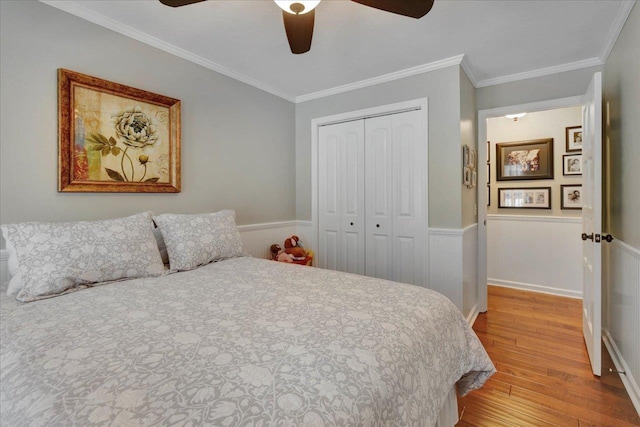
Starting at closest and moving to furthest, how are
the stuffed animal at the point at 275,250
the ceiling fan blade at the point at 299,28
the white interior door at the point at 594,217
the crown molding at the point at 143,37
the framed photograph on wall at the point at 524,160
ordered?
the ceiling fan blade at the point at 299,28
the crown molding at the point at 143,37
the white interior door at the point at 594,217
the stuffed animal at the point at 275,250
the framed photograph on wall at the point at 524,160

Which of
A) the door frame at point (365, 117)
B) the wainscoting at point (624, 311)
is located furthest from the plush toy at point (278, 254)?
the wainscoting at point (624, 311)

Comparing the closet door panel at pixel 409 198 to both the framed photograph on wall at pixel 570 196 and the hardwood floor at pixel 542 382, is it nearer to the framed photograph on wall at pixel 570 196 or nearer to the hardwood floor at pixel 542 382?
the hardwood floor at pixel 542 382

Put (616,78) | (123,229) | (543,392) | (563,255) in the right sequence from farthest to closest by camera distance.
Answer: (563,255), (616,78), (543,392), (123,229)

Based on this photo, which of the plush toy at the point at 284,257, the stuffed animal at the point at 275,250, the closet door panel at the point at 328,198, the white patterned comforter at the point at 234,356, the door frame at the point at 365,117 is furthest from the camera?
the closet door panel at the point at 328,198

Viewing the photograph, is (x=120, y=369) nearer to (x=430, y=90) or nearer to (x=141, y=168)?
(x=141, y=168)

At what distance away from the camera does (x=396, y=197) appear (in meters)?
2.98

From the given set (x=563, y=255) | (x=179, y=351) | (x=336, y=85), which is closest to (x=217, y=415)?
(x=179, y=351)

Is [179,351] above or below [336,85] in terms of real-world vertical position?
below

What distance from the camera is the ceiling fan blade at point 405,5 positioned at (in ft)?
→ 4.64

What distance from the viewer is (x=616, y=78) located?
2.21 metres

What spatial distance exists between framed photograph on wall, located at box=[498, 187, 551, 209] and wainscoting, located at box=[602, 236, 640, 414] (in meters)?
1.52

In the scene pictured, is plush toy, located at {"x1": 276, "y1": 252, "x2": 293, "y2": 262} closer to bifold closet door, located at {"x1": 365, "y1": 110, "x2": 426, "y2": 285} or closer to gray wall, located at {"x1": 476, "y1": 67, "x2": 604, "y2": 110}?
bifold closet door, located at {"x1": 365, "y1": 110, "x2": 426, "y2": 285}

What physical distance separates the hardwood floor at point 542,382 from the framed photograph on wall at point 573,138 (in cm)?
200

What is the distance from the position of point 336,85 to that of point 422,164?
1265 millimetres
